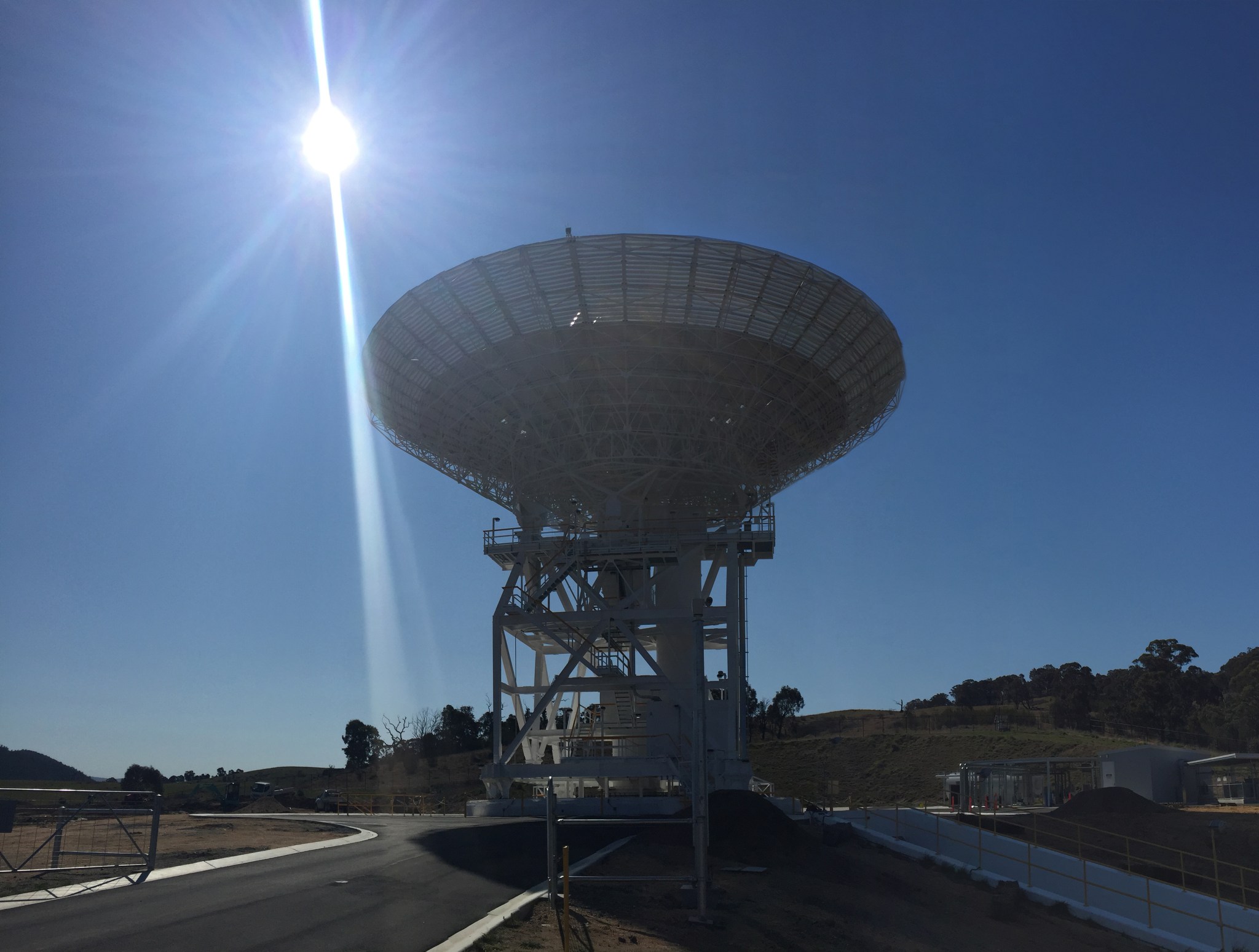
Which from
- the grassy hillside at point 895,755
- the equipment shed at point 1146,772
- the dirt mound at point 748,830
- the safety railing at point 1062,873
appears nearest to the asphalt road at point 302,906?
the dirt mound at point 748,830

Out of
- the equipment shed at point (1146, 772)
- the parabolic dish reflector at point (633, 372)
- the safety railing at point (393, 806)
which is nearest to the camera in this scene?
the parabolic dish reflector at point (633, 372)

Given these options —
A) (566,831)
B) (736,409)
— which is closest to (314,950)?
(566,831)

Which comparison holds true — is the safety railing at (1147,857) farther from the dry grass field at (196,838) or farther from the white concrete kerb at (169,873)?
the dry grass field at (196,838)

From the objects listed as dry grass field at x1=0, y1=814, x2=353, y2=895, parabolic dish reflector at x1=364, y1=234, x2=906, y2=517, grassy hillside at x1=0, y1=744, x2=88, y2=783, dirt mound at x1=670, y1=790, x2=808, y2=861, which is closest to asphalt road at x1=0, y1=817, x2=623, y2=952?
dry grass field at x1=0, y1=814, x2=353, y2=895

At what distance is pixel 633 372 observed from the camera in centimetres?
3466

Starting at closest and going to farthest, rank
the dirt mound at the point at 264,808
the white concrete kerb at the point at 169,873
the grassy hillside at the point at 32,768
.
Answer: the white concrete kerb at the point at 169,873, the dirt mound at the point at 264,808, the grassy hillside at the point at 32,768

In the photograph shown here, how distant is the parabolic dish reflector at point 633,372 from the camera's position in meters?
31.8

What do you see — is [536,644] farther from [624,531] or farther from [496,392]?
[496,392]

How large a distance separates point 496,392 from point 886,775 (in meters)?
54.4

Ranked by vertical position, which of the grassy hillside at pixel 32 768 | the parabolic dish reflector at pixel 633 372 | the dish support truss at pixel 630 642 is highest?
the parabolic dish reflector at pixel 633 372

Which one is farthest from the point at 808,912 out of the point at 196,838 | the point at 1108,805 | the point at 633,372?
the point at 1108,805

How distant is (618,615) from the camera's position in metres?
36.0

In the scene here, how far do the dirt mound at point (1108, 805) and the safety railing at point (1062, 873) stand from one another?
7.42 metres

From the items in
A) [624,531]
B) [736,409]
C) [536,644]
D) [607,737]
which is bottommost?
[607,737]
